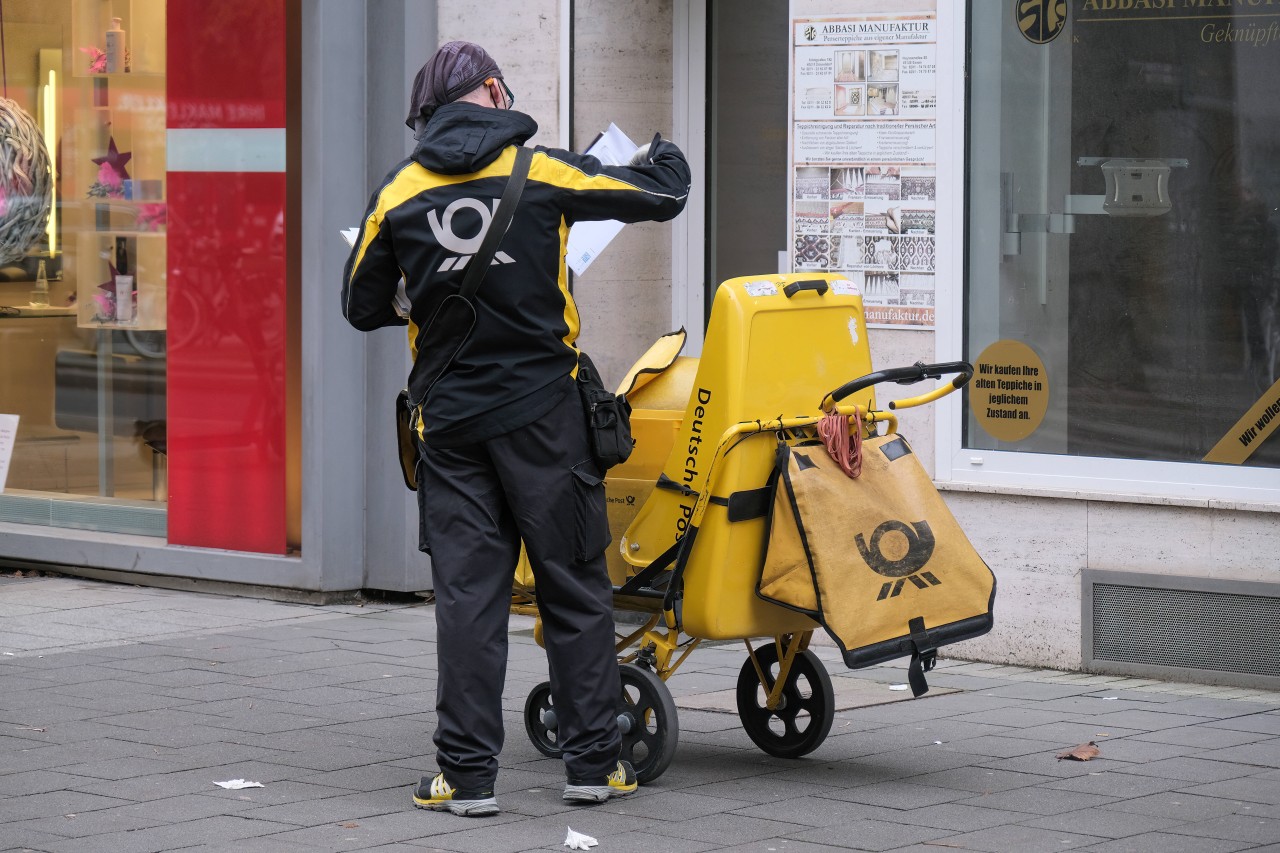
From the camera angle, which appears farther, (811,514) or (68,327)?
(68,327)

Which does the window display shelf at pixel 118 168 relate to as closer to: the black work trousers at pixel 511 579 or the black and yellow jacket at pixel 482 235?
the black and yellow jacket at pixel 482 235

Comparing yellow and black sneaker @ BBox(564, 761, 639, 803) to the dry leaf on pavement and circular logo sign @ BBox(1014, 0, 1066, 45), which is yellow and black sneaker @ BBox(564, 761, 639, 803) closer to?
the dry leaf on pavement

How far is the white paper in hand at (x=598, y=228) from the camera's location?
584cm

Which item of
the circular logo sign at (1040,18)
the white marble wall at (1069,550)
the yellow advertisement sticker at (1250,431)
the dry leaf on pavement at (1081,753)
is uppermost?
the circular logo sign at (1040,18)

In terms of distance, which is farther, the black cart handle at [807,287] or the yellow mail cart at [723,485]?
the black cart handle at [807,287]

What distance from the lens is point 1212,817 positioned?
518 centimetres

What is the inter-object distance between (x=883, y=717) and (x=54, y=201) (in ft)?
19.0

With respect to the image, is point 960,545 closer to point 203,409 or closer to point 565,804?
point 565,804

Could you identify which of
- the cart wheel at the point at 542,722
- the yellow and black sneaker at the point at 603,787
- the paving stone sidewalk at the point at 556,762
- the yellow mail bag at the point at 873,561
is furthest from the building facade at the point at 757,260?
the yellow and black sneaker at the point at 603,787

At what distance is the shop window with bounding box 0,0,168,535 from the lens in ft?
31.7

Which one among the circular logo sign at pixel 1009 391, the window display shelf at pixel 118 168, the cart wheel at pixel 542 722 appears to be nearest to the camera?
the cart wheel at pixel 542 722

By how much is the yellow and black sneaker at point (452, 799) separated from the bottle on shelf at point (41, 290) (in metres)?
5.76

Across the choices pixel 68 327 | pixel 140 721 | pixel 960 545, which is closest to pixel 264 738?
pixel 140 721

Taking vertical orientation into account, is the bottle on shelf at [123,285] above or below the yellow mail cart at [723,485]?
above
